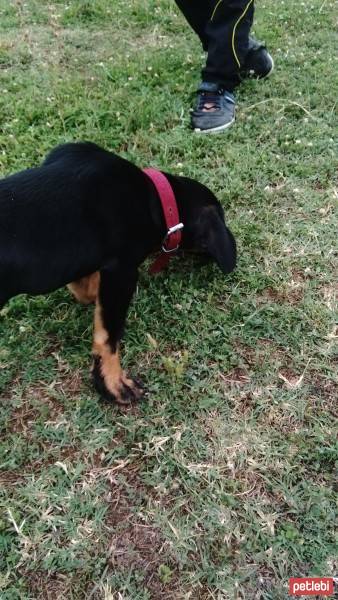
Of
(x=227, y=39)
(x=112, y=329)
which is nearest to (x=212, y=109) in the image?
(x=227, y=39)

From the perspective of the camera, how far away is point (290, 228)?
137 inches

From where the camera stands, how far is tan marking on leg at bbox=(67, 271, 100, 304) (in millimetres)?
2854

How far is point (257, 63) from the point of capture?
465 centimetres

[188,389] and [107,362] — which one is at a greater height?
[107,362]

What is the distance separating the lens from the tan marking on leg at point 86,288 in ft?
9.36

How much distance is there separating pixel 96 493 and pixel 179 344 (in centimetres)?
91

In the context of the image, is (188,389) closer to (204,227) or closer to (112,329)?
(112,329)

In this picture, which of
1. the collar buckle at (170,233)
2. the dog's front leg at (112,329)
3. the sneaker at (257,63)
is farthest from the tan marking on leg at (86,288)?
the sneaker at (257,63)

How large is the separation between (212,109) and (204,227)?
167 cm

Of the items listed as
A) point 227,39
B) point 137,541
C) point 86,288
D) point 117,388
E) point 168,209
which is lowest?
point 137,541

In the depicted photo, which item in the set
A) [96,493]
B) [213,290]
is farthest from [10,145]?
[96,493]

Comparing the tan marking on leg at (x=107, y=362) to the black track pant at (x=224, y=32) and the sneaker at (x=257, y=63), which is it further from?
the sneaker at (x=257, y=63)

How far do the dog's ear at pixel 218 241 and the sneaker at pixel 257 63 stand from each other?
235 centimetres

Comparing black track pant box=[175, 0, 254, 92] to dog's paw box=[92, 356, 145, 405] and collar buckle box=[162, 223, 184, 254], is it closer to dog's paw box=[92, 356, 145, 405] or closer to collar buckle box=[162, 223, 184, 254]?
collar buckle box=[162, 223, 184, 254]
